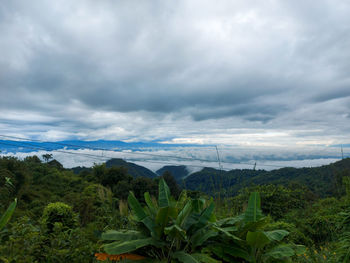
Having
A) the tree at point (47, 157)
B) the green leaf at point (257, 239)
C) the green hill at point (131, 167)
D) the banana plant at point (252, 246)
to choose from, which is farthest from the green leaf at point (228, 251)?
the tree at point (47, 157)

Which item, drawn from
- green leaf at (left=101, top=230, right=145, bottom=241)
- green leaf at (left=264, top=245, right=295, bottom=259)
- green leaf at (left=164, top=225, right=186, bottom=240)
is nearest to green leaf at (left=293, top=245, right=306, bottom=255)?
green leaf at (left=264, top=245, right=295, bottom=259)

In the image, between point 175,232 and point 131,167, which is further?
point 131,167

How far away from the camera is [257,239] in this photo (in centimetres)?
239

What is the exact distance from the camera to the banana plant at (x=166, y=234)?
238 centimetres

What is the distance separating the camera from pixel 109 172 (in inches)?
1302

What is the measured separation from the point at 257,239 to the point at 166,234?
951 mm

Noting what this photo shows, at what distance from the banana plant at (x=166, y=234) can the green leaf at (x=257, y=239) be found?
0.34 metres

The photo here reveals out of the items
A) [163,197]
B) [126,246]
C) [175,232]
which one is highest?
[163,197]

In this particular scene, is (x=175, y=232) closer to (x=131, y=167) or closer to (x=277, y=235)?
(x=277, y=235)

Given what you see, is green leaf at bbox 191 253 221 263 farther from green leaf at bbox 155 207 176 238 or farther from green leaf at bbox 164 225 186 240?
green leaf at bbox 155 207 176 238

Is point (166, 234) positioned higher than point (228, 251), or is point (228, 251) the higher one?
point (166, 234)

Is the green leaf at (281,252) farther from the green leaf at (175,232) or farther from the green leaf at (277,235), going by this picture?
the green leaf at (175,232)

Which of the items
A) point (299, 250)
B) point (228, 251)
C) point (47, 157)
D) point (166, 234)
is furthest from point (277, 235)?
point (47, 157)

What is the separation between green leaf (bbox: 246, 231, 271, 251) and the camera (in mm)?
2340
